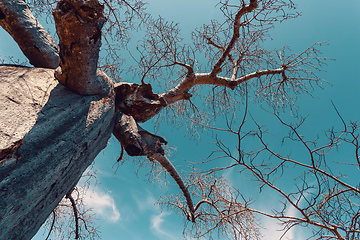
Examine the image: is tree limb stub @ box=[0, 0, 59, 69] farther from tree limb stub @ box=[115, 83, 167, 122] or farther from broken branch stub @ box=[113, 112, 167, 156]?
broken branch stub @ box=[113, 112, 167, 156]

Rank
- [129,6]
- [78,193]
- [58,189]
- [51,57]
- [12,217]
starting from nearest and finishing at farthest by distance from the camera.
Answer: [12,217], [58,189], [51,57], [129,6], [78,193]

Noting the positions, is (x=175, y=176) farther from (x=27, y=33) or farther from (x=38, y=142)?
(x=27, y=33)

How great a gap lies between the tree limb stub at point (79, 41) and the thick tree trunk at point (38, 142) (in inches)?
4.8

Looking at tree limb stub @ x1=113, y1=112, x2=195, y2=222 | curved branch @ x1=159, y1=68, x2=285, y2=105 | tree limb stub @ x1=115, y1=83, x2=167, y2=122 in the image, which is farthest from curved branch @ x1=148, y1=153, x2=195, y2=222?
curved branch @ x1=159, y1=68, x2=285, y2=105

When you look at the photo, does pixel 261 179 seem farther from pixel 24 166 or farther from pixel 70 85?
pixel 70 85

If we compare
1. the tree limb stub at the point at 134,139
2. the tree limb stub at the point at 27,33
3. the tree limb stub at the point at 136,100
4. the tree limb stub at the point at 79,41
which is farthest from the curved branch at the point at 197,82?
the tree limb stub at the point at 27,33

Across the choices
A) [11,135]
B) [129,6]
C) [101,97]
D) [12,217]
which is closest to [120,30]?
[129,6]

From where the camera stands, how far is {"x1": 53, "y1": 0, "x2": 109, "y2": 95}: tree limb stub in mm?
1252

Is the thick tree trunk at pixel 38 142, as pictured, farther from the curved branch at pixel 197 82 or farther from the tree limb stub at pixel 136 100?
the curved branch at pixel 197 82

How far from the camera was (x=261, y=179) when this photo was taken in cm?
165

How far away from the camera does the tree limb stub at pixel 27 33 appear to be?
180 cm

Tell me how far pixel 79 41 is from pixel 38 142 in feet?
2.39

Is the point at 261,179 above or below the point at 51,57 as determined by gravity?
below

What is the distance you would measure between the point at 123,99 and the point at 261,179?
1.67 m
